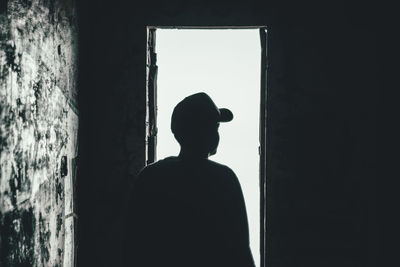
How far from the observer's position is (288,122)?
2789mm

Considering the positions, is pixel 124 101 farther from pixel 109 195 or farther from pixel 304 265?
pixel 304 265

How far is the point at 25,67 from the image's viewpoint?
1496 mm

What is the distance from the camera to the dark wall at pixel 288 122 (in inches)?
107

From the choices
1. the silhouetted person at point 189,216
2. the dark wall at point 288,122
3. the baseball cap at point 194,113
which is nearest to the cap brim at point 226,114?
the baseball cap at point 194,113

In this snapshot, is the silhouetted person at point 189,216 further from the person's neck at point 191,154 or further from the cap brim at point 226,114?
the cap brim at point 226,114

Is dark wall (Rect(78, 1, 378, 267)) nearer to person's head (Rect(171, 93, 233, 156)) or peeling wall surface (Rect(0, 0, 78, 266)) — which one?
peeling wall surface (Rect(0, 0, 78, 266))

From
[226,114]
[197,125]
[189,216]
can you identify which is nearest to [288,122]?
[226,114]

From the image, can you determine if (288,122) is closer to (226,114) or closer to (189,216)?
(226,114)

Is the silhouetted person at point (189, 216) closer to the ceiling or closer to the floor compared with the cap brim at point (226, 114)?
closer to the floor

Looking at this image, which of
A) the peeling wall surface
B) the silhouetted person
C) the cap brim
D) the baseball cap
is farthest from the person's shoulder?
the peeling wall surface

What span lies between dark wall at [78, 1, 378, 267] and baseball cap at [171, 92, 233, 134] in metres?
1.16

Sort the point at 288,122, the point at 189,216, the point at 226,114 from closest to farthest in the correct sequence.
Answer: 1. the point at 189,216
2. the point at 226,114
3. the point at 288,122

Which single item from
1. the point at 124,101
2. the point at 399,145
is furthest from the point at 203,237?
the point at 399,145

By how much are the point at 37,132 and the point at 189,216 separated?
794 millimetres
